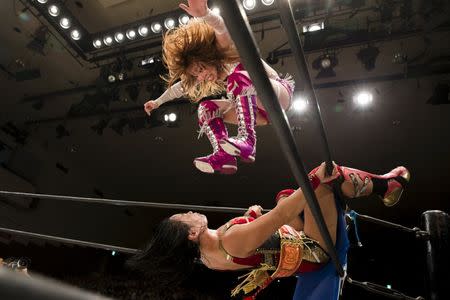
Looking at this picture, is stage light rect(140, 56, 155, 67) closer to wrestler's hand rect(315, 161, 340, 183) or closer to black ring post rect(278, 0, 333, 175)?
wrestler's hand rect(315, 161, 340, 183)

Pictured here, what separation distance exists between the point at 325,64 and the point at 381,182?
2998mm

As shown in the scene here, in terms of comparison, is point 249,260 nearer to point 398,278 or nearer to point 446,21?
point 446,21

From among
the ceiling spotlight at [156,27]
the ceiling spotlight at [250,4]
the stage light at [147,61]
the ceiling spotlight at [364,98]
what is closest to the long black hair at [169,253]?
the ceiling spotlight at [250,4]

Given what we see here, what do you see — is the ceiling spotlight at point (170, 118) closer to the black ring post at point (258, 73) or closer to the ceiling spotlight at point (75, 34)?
the ceiling spotlight at point (75, 34)

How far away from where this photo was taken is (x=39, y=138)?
6539mm

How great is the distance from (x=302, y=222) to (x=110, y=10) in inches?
144

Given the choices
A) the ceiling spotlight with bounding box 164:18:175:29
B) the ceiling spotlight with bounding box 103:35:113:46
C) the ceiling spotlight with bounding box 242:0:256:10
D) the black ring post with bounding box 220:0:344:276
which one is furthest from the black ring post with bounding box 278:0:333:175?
the ceiling spotlight with bounding box 103:35:113:46

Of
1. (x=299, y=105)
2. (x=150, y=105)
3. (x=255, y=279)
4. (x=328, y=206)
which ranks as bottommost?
(x=255, y=279)

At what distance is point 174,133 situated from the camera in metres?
5.54

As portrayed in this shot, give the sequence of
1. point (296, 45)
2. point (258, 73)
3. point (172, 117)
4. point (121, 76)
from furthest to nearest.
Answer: point (172, 117), point (121, 76), point (296, 45), point (258, 73)

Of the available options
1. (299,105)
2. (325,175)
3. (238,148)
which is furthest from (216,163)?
(299,105)

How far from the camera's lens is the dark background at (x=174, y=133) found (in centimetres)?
403

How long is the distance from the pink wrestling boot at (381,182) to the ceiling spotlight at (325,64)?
2.91 metres

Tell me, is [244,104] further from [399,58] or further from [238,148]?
[399,58]
